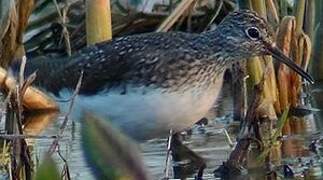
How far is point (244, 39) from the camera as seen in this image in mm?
4863

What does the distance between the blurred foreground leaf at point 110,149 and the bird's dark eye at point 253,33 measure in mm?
3303

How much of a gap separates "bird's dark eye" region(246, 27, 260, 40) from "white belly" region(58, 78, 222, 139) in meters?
0.62

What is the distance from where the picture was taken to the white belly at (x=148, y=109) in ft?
→ 14.0

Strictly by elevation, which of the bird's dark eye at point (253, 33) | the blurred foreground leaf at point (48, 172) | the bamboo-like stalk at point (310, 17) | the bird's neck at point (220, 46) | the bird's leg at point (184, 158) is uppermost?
the bamboo-like stalk at point (310, 17)

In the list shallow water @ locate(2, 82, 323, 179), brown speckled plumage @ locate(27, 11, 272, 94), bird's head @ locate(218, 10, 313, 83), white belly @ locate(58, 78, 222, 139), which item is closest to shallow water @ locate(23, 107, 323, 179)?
shallow water @ locate(2, 82, 323, 179)

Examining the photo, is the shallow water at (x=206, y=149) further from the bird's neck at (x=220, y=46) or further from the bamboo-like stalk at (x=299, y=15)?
the bamboo-like stalk at (x=299, y=15)

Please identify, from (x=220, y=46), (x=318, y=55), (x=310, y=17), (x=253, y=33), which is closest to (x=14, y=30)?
(x=220, y=46)

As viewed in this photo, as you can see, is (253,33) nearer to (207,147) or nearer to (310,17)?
(207,147)

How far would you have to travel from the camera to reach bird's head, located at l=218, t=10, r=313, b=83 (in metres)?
4.84

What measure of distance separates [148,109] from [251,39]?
856 millimetres

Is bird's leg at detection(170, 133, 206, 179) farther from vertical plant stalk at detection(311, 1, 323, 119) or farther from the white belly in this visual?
vertical plant stalk at detection(311, 1, 323, 119)

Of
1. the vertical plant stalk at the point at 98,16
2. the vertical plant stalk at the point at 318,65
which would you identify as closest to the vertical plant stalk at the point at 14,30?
the vertical plant stalk at the point at 98,16

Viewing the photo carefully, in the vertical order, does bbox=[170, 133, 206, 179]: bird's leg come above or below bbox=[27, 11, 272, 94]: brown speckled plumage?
below

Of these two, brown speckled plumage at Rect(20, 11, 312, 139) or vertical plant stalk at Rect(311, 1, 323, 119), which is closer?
brown speckled plumage at Rect(20, 11, 312, 139)
